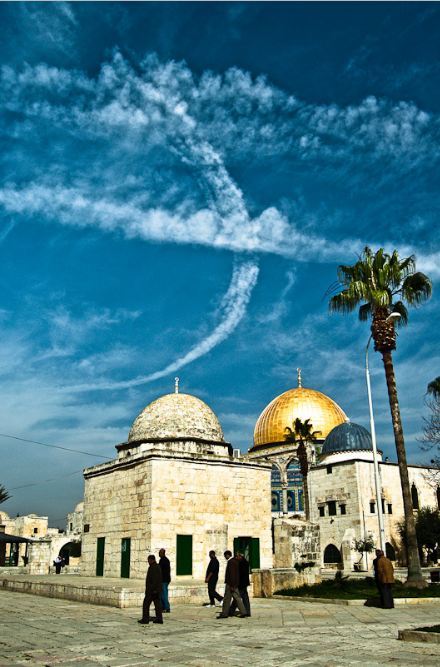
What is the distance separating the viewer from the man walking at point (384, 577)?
43.2ft

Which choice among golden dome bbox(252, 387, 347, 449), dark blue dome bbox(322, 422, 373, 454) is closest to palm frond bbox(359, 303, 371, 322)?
dark blue dome bbox(322, 422, 373, 454)

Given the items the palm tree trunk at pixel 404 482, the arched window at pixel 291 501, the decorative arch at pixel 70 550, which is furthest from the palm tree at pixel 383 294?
the decorative arch at pixel 70 550

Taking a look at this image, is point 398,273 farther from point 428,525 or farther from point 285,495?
point 285,495

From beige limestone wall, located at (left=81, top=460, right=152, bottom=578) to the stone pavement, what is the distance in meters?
6.55

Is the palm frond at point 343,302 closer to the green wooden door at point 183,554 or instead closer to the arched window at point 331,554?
the green wooden door at point 183,554

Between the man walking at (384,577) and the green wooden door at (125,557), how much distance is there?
33.9 ft

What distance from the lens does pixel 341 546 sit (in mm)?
36719

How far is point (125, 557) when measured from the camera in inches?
833

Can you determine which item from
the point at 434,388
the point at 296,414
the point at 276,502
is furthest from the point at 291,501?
the point at 434,388

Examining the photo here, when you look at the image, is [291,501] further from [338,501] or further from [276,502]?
[338,501]

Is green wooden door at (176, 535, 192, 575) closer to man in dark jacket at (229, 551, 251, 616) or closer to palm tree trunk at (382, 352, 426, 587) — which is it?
palm tree trunk at (382, 352, 426, 587)

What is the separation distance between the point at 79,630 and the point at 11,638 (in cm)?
128

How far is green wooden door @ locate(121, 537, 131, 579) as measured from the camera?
2092 centimetres

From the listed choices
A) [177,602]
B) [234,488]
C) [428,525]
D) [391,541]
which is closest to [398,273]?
[234,488]
